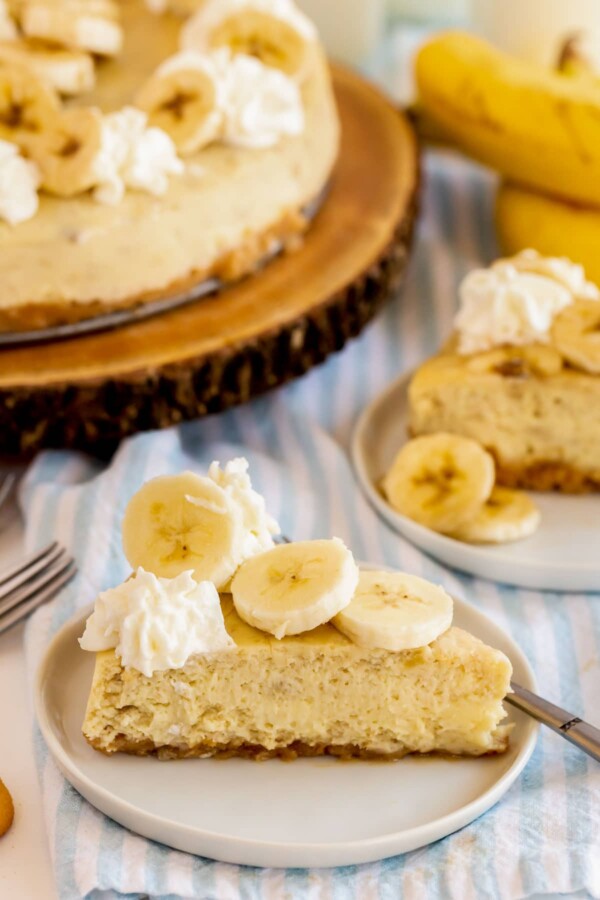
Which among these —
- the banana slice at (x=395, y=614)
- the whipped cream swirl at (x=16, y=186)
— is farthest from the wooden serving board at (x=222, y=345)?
the banana slice at (x=395, y=614)

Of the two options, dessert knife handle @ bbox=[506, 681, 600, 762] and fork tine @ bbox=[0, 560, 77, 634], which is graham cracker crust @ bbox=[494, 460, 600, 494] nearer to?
dessert knife handle @ bbox=[506, 681, 600, 762]

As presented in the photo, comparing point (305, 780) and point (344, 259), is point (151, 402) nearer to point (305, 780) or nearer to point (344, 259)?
point (344, 259)

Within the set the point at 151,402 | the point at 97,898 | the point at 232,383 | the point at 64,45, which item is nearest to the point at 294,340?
the point at 232,383

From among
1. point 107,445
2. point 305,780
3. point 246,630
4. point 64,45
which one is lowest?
point 107,445

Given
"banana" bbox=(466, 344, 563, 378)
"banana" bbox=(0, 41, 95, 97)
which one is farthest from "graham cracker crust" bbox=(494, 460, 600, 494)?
"banana" bbox=(0, 41, 95, 97)

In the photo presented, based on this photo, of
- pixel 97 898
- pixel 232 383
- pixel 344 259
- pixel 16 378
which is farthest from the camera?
pixel 344 259

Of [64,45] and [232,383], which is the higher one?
[64,45]

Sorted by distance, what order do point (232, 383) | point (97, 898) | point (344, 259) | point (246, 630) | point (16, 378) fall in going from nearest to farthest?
1. point (97, 898)
2. point (246, 630)
3. point (16, 378)
4. point (232, 383)
5. point (344, 259)
